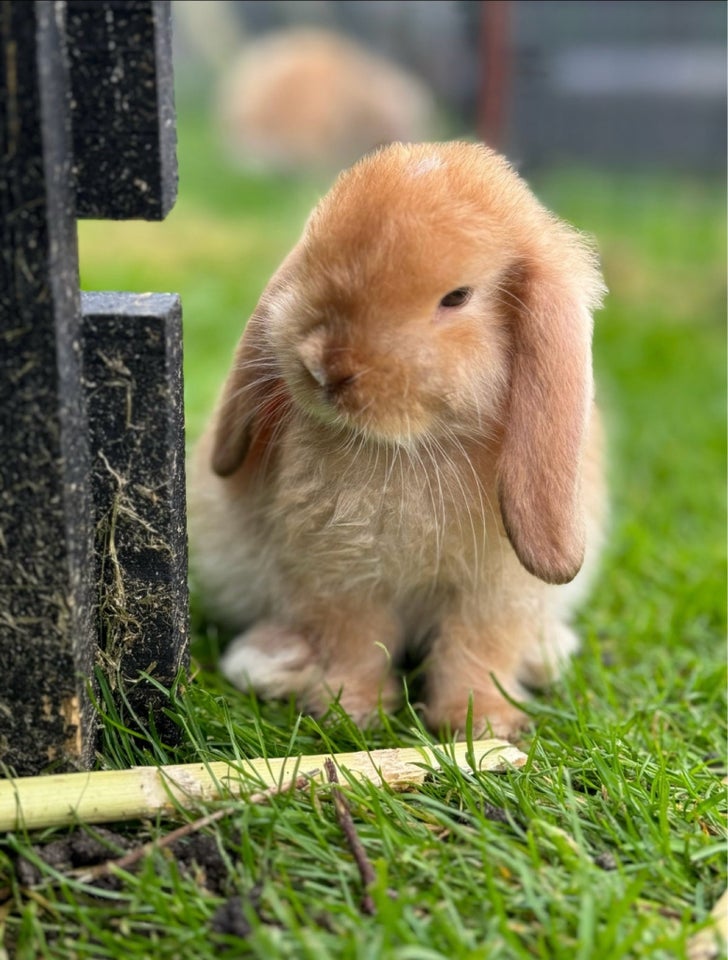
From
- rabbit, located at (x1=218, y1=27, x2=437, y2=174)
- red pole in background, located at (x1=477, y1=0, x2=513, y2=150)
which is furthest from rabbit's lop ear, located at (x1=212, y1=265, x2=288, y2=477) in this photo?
rabbit, located at (x1=218, y1=27, x2=437, y2=174)

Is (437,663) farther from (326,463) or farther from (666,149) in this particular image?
(666,149)

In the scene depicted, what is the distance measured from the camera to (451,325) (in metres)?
1.85

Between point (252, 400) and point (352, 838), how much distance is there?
0.89 metres

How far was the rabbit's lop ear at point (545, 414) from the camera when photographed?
76.3 inches

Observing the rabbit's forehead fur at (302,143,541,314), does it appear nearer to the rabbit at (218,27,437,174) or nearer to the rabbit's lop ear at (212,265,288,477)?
the rabbit's lop ear at (212,265,288,477)

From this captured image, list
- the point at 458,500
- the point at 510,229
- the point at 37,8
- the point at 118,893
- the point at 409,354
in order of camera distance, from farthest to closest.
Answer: the point at 458,500 → the point at 510,229 → the point at 409,354 → the point at 118,893 → the point at 37,8

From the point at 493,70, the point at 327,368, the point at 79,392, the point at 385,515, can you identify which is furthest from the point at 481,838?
the point at 493,70

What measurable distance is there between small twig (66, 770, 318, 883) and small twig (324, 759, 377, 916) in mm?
77

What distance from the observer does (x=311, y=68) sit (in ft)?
28.1

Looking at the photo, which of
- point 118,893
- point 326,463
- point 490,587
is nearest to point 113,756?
point 118,893

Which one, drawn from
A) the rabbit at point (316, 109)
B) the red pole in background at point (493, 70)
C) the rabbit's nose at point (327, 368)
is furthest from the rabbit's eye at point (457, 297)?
the rabbit at point (316, 109)

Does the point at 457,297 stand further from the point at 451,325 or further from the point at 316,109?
the point at 316,109

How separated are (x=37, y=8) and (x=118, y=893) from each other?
4.13ft

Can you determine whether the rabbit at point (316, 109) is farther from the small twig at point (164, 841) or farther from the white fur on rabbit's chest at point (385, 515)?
the small twig at point (164, 841)
